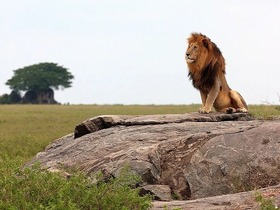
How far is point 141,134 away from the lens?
10.5 m

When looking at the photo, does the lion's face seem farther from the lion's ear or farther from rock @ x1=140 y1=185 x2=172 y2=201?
rock @ x1=140 y1=185 x2=172 y2=201

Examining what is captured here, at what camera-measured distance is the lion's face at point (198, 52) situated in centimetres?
1068

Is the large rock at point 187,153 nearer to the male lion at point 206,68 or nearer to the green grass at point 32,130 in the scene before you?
the male lion at point 206,68

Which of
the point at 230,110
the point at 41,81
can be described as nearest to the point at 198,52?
the point at 230,110

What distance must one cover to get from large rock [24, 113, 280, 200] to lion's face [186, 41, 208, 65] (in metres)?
0.94

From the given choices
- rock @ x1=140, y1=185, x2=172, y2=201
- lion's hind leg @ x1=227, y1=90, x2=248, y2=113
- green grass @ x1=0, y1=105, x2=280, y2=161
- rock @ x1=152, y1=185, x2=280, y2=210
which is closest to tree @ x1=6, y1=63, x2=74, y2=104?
green grass @ x1=0, y1=105, x2=280, y2=161

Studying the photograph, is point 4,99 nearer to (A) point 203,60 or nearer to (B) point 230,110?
(B) point 230,110

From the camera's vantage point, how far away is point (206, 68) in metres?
10.8

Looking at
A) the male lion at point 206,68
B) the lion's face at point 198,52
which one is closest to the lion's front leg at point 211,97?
the male lion at point 206,68

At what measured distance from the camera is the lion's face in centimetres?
1068

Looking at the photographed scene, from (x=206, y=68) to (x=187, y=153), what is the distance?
1.76 m

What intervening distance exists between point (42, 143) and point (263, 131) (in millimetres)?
11164

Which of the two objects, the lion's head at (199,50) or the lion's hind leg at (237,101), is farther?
the lion's hind leg at (237,101)

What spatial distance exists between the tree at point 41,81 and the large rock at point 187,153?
63340mm
